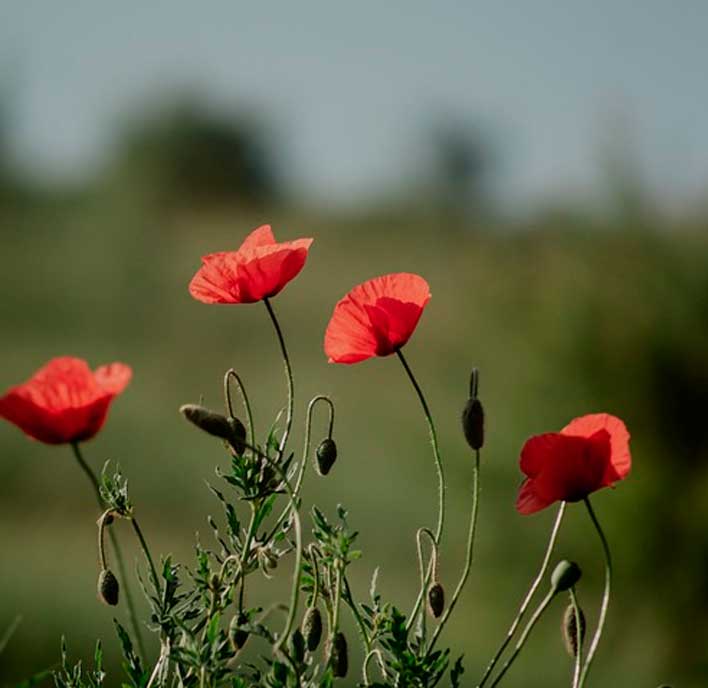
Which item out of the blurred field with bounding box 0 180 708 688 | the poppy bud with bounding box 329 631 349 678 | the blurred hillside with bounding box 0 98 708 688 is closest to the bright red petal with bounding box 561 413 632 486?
the poppy bud with bounding box 329 631 349 678

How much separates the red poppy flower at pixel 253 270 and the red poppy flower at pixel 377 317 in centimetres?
3

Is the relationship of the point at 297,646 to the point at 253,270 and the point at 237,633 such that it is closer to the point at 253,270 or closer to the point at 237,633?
the point at 237,633

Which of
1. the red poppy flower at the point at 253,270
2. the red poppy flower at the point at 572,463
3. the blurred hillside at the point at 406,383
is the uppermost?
the red poppy flower at the point at 253,270

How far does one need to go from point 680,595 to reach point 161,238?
289 inches

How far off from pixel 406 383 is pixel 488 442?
13.4 ft

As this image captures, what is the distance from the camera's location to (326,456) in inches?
18.3

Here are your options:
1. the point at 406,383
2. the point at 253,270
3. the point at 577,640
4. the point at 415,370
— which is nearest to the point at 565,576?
the point at 577,640

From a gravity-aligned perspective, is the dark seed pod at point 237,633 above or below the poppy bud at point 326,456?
below

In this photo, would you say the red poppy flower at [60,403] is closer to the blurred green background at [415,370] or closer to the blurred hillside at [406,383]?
the blurred green background at [415,370]

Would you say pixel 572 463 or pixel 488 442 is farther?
pixel 488 442

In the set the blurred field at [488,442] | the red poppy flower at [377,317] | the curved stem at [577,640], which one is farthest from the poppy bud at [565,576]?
the blurred field at [488,442]

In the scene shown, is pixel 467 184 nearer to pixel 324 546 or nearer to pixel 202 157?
pixel 202 157

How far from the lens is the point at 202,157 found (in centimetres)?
1516

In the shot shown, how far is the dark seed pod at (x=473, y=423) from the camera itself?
0.43 metres
